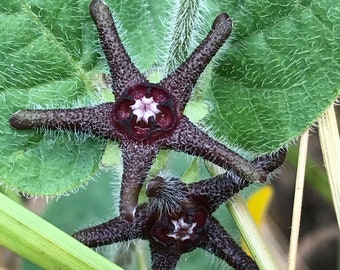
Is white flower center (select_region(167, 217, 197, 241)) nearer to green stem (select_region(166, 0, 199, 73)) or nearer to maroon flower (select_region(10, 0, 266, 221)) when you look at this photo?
maroon flower (select_region(10, 0, 266, 221))

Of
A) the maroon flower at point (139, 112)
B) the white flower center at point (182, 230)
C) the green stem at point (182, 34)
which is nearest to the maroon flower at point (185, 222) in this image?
the white flower center at point (182, 230)

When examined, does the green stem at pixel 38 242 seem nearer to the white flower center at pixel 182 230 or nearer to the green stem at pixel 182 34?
the white flower center at pixel 182 230

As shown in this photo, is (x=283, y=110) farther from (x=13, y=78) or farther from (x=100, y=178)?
(x=100, y=178)

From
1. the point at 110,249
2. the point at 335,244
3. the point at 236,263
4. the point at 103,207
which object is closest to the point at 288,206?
the point at 335,244

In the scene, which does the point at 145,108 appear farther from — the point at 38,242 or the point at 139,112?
the point at 38,242

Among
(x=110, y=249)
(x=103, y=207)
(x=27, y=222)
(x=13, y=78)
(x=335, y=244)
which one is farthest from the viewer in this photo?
(x=335, y=244)
